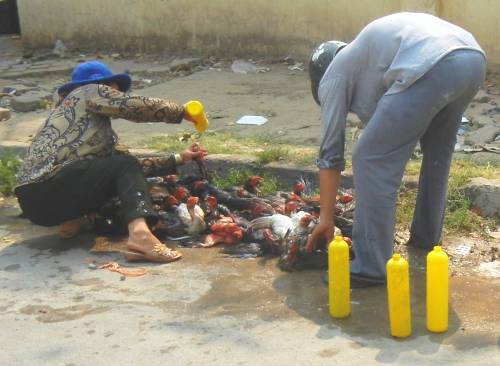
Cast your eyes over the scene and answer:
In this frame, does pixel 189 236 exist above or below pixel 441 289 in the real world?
below

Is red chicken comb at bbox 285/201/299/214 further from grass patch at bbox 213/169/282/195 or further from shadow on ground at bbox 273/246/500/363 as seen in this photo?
shadow on ground at bbox 273/246/500/363

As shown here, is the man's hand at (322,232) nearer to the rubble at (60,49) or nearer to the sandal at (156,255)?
the sandal at (156,255)

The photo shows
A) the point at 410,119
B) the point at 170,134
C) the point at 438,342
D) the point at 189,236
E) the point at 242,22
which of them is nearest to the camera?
the point at 438,342

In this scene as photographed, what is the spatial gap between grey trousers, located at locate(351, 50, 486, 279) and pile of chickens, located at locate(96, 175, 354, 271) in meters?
0.43

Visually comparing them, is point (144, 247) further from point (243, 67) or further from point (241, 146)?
point (243, 67)

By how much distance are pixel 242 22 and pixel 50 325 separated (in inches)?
254

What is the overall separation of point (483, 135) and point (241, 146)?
1860 millimetres

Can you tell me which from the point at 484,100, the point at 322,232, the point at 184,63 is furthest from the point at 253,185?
the point at 184,63

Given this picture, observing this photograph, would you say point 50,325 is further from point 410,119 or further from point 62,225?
point 410,119

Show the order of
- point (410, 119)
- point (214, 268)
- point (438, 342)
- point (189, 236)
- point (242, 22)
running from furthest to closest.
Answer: point (242, 22) → point (189, 236) → point (214, 268) → point (410, 119) → point (438, 342)

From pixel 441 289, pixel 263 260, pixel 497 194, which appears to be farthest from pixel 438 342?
pixel 497 194

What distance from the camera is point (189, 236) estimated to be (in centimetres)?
535

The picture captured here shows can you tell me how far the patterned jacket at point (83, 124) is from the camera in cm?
516

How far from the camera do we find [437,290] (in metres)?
3.84
